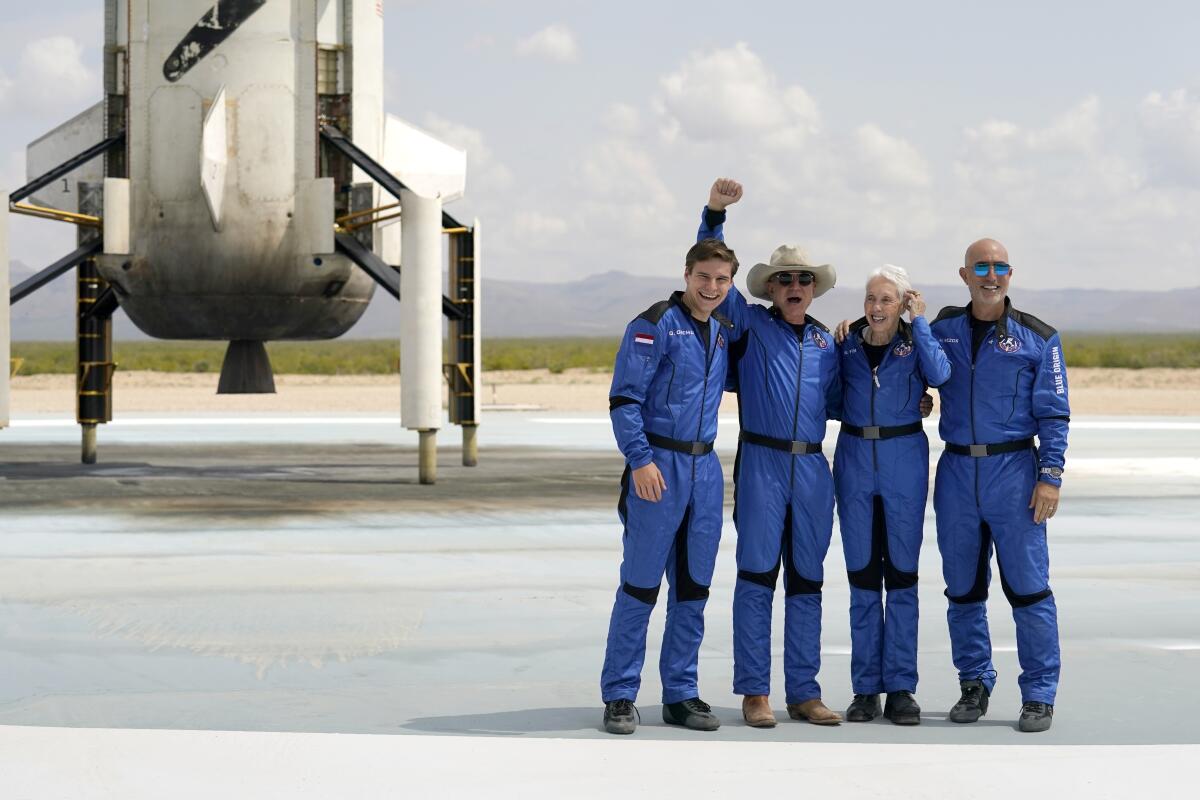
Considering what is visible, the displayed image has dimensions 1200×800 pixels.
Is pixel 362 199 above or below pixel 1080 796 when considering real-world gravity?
above

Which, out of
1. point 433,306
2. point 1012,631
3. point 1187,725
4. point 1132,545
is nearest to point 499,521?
point 433,306

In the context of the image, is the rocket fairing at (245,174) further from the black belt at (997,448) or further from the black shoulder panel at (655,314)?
the black belt at (997,448)

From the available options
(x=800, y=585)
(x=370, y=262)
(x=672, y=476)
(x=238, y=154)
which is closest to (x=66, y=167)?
(x=238, y=154)

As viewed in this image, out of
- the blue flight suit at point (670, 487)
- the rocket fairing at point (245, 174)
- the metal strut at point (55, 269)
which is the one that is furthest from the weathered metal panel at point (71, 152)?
the blue flight suit at point (670, 487)

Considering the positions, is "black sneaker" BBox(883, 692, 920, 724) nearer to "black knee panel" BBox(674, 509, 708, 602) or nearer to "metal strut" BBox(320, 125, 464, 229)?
"black knee panel" BBox(674, 509, 708, 602)

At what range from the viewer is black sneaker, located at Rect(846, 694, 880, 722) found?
271 inches

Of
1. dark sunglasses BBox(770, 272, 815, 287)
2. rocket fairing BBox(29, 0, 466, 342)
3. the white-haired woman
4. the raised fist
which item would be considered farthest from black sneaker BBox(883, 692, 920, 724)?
rocket fairing BBox(29, 0, 466, 342)

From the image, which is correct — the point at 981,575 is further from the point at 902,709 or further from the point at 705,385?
the point at 705,385

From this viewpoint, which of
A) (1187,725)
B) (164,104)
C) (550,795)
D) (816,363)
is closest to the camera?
(550,795)

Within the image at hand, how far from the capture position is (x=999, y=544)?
7094mm

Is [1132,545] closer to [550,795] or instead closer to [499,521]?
[499,521]

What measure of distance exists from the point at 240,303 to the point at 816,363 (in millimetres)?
14322

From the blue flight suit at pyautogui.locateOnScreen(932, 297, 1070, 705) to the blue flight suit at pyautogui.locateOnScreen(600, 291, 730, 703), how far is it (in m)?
1.13

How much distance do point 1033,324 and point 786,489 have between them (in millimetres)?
1393
